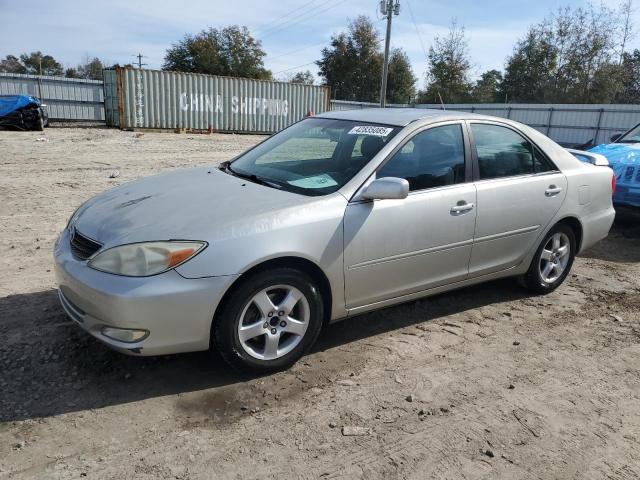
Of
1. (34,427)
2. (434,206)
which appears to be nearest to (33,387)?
(34,427)

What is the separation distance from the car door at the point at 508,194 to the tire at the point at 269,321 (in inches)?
61.6

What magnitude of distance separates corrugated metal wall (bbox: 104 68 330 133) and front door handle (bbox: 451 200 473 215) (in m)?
22.7

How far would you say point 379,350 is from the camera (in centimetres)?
371

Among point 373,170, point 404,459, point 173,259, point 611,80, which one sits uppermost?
point 611,80

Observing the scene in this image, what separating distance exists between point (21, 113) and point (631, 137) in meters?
20.1

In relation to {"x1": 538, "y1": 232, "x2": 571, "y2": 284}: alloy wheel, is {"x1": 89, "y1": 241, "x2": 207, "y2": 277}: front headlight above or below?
above

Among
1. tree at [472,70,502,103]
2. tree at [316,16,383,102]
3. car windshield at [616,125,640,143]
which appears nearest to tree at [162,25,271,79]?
tree at [316,16,383,102]

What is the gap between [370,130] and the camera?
395 centimetres

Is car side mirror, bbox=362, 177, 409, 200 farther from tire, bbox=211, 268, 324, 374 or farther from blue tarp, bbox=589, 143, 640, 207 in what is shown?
blue tarp, bbox=589, 143, 640, 207

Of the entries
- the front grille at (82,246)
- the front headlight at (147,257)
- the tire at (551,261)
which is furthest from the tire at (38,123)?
the tire at (551,261)

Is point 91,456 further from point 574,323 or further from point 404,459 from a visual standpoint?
point 574,323

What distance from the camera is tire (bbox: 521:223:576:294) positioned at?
4.71 metres

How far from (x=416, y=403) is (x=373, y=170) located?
1541mm

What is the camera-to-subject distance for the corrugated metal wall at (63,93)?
25922mm
